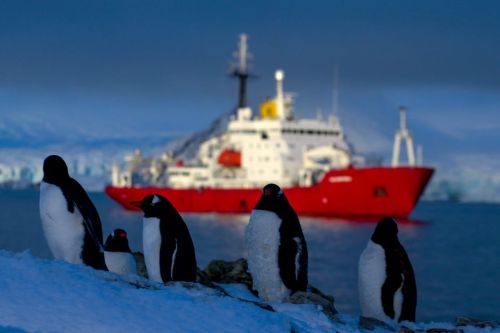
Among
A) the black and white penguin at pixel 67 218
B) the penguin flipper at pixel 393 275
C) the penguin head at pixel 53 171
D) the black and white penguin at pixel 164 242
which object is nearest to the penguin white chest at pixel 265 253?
the black and white penguin at pixel 164 242

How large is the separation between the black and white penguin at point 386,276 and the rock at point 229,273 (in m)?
1.23

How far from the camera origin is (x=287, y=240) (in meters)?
6.03

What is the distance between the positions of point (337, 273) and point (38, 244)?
1148 centimetres

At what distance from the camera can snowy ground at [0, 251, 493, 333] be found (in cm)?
441

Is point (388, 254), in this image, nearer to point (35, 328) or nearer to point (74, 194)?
point (74, 194)

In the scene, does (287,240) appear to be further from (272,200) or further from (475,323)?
(475,323)

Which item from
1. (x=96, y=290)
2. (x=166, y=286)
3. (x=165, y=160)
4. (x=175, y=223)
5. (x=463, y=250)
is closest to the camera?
(x=96, y=290)

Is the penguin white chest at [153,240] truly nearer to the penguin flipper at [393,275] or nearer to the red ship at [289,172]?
the penguin flipper at [393,275]

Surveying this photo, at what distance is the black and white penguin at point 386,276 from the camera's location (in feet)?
19.9

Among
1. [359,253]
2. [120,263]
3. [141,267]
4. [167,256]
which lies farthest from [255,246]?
[359,253]

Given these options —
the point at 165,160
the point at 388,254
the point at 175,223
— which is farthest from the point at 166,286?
the point at 165,160

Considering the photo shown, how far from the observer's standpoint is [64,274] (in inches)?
197

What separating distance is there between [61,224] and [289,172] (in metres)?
37.3

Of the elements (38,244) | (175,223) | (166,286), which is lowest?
(38,244)
